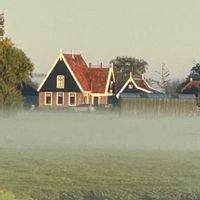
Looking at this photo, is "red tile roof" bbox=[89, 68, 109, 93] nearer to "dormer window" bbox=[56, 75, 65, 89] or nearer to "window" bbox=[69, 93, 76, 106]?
"window" bbox=[69, 93, 76, 106]

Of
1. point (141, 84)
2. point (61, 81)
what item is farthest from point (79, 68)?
point (141, 84)

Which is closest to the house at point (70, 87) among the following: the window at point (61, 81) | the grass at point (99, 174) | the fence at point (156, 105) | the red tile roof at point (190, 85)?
the window at point (61, 81)

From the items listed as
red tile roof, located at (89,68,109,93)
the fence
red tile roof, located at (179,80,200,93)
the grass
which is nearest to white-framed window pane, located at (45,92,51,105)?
red tile roof, located at (89,68,109,93)

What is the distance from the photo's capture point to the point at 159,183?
1952cm

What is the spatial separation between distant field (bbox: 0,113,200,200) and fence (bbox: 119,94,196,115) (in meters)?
36.0

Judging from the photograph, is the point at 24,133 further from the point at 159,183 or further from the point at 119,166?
the point at 159,183

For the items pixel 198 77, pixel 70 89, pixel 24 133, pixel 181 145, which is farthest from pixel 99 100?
pixel 181 145

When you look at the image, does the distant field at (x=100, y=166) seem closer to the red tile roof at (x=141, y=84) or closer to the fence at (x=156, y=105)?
the fence at (x=156, y=105)

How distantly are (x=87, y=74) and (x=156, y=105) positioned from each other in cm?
2749

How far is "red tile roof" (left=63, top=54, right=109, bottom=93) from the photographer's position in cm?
10150

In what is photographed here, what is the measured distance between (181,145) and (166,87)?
4139 inches

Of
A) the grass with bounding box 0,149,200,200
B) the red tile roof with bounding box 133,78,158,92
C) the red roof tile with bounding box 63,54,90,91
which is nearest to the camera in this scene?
the grass with bounding box 0,149,200,200

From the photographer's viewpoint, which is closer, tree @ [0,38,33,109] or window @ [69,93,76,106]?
tree @ [0,38,33,109]

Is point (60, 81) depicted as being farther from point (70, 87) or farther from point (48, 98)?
point (48, 98)
